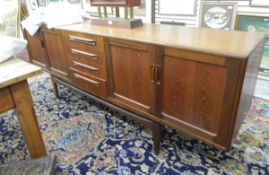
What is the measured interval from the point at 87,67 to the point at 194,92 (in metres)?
0.88

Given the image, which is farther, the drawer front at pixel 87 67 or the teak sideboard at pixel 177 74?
the drawer front at pixel 87 67

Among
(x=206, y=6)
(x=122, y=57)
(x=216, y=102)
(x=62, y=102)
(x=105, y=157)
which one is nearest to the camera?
(x=216, y=102)

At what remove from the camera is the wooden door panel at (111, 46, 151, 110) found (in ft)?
3.98

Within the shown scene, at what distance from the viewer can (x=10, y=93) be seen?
2.81 feet

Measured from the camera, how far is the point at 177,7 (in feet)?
5.98

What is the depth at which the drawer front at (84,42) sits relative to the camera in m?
1.39

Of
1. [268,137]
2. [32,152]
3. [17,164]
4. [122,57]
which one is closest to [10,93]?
[32,152]

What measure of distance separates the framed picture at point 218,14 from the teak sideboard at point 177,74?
48 centimetres

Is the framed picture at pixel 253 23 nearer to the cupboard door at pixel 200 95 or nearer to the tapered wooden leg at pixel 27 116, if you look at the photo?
the cupboard door at pixel 200 95

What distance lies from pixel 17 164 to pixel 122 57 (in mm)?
878

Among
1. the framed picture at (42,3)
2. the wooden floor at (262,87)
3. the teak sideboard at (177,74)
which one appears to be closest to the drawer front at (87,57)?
the teak sideboard at (177,74)

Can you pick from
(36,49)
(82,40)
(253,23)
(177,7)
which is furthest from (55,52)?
(253,23)

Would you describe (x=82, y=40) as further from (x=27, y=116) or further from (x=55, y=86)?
(x=55, y=86)

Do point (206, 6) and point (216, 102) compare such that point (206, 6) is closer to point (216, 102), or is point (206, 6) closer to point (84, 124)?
point (216, 102)
